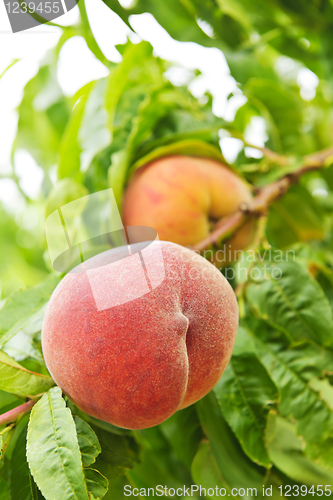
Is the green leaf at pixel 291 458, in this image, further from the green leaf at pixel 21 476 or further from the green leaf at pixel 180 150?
the green leaf at pixel 180 150

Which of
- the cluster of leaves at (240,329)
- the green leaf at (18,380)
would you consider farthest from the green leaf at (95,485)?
the green leaf at (18,380)

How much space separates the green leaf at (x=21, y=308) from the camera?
0.59 m

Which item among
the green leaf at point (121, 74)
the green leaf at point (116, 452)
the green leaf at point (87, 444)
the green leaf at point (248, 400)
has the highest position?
the green leaf at point (121, 74)

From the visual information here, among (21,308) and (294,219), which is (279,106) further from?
(21,308)

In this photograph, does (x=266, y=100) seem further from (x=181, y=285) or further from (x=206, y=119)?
(x=181, y=285)

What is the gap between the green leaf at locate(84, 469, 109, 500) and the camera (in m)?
0.47

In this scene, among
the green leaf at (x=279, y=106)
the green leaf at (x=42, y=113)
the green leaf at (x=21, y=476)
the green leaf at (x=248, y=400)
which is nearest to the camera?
the green leaf at (x=21, y=476)

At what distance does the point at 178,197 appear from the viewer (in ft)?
2.75

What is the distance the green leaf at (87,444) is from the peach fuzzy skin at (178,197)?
408 mm

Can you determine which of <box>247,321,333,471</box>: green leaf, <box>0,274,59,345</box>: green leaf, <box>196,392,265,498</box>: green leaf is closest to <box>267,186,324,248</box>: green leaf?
<box>247,321,333,471</box>: green leaf

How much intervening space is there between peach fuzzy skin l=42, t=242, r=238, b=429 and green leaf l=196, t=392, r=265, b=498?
0.22 m

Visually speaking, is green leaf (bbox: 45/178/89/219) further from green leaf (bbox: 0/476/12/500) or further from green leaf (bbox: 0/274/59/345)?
green leaf (bbox: 0/476/12/500)

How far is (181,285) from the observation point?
0.51 m

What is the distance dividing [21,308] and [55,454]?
0.25 meters
